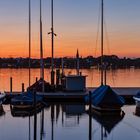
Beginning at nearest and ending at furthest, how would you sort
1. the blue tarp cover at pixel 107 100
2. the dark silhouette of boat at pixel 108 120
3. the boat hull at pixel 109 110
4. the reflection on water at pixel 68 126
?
the reflection on water at pixel 68 126 < the dark silhouette of boat at pixel 108 120 < the blue tarp cover at pixel 107 100 < the boat hull at pixel 109 110

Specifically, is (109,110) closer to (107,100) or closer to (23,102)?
(107,100)

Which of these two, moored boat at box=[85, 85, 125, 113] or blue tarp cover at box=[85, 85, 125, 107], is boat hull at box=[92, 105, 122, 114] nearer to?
moored boat at box=[85, 85, 125, 113]

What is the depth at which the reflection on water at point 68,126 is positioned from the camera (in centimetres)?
2464

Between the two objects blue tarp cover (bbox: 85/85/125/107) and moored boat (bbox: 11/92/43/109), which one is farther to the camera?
moored boat (bbox: 11/92/43/109)

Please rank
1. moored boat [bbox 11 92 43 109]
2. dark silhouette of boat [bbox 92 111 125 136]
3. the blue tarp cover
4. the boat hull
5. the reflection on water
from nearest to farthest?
the reflection on water
dark silhouette of boat [bbox 92 111 125 136]
the blue tarp cover
the boat hull
moored boat [bbox 11 92 43 109]

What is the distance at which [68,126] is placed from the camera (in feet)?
92.2

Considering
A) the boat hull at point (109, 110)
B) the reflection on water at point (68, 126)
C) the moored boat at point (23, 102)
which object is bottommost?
the reflection on water at point (68, 126)

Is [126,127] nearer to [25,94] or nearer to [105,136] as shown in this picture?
[105,136]

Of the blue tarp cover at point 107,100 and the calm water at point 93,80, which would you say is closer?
the blue tarp cover at point 107,100

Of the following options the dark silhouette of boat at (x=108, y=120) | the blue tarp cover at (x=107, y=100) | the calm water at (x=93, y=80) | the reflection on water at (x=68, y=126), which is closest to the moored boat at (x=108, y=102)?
the blue tarp cover at (x=107, y=100)

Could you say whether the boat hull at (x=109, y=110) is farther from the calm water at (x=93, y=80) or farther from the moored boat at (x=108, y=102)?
the calm water at (x=93, y=80)

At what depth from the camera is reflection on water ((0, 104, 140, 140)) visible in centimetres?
2464

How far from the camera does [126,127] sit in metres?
27.5

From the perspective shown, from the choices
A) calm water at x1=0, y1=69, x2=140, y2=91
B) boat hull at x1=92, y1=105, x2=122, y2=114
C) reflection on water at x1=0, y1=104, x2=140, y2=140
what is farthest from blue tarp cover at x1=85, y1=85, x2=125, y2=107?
calm water at x1=0, y1=69, x2=140, y2=91
